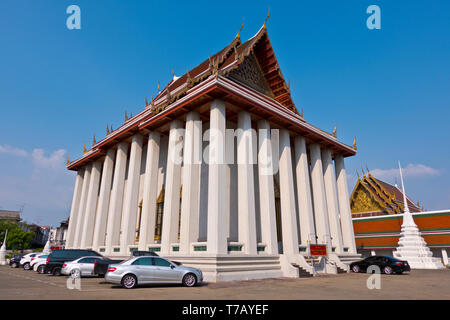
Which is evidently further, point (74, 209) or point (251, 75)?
point (74, 209)

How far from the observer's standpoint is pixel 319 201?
21.2m

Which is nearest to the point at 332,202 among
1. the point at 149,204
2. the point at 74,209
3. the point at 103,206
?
the point at 149,204

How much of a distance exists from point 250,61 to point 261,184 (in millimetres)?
9702

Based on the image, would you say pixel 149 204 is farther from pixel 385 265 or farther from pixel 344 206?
pixel 344 206

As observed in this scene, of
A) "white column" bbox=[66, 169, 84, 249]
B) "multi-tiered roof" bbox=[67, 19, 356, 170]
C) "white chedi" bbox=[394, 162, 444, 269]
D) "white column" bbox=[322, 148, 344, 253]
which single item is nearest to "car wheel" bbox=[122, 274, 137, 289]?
"multi-tiered roof" bbox=[67, 19, 356, 170]

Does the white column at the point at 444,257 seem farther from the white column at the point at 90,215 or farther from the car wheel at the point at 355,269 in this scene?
the white column at the point at 90,215

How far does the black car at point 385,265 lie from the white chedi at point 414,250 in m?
8.84

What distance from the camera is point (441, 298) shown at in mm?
8516

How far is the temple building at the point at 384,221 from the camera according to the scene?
27.6 meters

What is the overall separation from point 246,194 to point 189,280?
568cm

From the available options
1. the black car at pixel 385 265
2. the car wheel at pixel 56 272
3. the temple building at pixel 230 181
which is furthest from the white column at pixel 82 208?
the black car at pixel 385 265

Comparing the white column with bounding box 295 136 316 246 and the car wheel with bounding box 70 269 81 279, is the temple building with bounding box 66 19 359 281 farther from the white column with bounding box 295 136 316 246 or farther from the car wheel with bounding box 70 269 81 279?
the car wheel with bounding box 70 269 81 279
